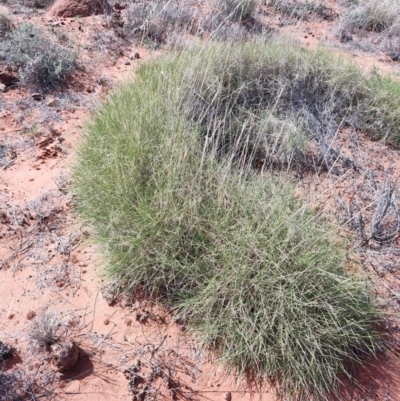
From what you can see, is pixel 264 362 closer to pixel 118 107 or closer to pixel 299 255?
pixel 299 255

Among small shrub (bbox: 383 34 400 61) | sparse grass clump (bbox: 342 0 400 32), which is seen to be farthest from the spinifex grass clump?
sparse grass clump (bbox: 342 0 400 32)

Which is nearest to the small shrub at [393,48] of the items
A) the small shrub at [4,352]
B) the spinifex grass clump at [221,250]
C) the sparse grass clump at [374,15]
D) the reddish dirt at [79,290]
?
the sparse grass clump at [374,15]

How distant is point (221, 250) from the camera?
238 cm

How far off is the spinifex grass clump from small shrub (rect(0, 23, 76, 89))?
1496 millimetres

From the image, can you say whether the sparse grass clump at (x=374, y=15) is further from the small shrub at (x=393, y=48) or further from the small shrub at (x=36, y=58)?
the small shrub at (x=36, y=58)

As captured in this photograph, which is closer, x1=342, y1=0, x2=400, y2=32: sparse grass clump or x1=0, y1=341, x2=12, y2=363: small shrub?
x1=0, y1=341, x2=12, y2=363: small shrub

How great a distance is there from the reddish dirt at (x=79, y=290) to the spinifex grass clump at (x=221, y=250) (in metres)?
0.13

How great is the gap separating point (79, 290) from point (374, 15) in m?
7.33

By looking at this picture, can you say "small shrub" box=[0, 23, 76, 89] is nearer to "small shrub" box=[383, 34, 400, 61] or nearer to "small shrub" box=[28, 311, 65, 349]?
"small shrub" box=[28, 311, 65, 349]

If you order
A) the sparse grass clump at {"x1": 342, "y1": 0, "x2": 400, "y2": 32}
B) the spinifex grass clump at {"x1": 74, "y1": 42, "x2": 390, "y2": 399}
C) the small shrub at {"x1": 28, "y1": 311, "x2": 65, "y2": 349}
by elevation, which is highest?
the sparse grass clump at {"x1": 342, "y1": 0, "x2": 400, "y2": 32}

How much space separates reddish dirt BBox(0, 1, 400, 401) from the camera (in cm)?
209

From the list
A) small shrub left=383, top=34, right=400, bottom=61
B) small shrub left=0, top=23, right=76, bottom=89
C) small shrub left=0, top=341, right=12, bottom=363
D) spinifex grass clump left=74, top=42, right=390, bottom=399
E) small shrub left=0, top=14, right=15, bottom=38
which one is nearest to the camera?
small shrub left=0, top=341, right=12, bottom=363

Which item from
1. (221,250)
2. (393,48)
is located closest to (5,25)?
(221,250)

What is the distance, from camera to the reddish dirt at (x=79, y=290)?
82.3 inches
